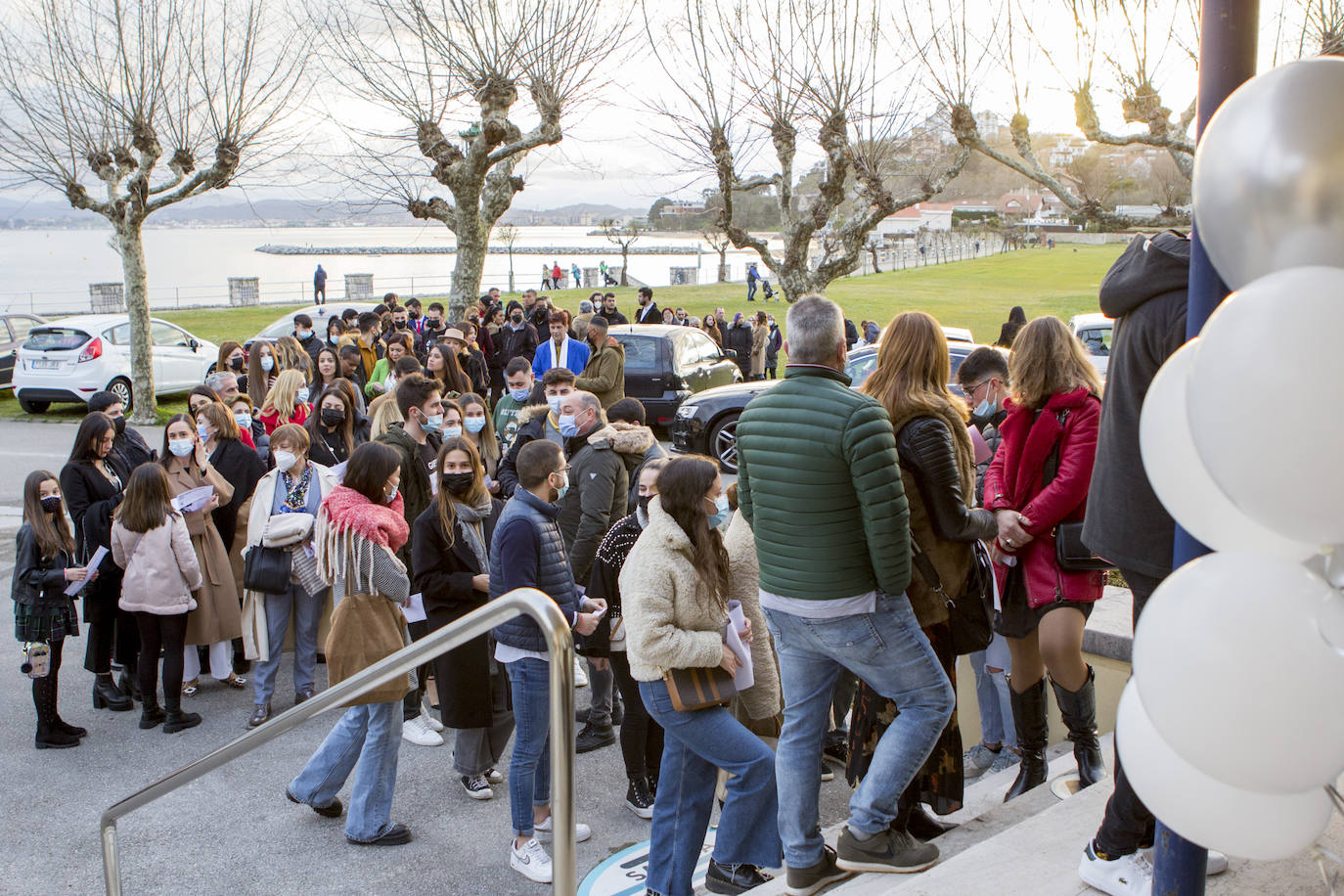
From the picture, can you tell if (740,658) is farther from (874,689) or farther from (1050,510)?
(1050,510)

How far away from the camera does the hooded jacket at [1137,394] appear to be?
9.43 ft

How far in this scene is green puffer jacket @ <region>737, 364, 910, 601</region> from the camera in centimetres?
329

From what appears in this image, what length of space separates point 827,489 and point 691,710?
1018mm

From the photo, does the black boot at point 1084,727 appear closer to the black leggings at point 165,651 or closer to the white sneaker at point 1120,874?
the white sneaker at point 1120,874

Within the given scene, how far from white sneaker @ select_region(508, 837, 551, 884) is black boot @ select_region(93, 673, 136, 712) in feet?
10.2

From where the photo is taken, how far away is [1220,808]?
2070 millimetres

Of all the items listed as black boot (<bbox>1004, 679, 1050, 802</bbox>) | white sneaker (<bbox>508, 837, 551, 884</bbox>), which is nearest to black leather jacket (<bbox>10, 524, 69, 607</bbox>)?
white sneaker (<bbox>508, 837, 551, 884</bbox>)

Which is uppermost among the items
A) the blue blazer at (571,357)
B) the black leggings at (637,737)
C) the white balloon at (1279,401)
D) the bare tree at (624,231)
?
the bare tree at (624,231)

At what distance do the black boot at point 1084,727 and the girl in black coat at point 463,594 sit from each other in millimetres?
2454

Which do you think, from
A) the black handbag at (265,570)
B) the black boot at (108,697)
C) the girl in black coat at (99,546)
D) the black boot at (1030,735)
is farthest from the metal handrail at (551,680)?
the black boot at (108,697)

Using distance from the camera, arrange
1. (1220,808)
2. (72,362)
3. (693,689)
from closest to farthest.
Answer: (1220,808) → (693,689) → (72,362)

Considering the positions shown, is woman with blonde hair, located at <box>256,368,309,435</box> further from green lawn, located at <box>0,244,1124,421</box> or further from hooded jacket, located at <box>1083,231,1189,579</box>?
green lawn, located at <box>0,244,1124,421</box>

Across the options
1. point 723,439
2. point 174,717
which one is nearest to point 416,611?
point 174,717

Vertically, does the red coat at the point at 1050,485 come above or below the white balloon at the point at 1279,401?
below
